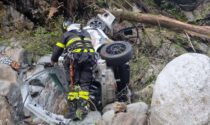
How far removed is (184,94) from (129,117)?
3.12ft

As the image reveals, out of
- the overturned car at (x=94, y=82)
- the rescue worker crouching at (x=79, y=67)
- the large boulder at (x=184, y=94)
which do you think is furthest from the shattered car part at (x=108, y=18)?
the large boulder at (x=184, y=94)

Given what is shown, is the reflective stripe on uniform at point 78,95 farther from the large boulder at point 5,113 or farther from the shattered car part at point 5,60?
the shattered car part at point 5,60

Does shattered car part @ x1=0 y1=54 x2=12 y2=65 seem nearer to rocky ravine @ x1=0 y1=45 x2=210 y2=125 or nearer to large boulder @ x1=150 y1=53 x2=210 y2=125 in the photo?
rocky ravine @ x1=0 y1=45 x2=210 y2=125

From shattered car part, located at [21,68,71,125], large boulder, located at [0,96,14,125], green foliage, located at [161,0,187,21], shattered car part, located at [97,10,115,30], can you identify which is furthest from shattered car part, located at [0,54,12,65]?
green foliage, located at [161,0,187,21]

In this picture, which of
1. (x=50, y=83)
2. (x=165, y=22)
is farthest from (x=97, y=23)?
(x=50, y=83)

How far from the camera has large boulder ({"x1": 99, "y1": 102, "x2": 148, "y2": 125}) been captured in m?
5.81

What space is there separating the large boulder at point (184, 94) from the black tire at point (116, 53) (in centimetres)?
168

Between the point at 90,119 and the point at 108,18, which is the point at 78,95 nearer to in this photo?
the point at 90,119

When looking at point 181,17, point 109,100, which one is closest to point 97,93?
point 109,100

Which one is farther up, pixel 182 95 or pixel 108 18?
pixel 182 95

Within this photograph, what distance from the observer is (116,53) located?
7.24 metres

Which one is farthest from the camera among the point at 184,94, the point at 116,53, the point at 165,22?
the point at 165,22

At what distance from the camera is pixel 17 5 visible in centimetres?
972

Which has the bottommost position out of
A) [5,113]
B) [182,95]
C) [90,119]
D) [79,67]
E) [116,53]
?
[90,119]
